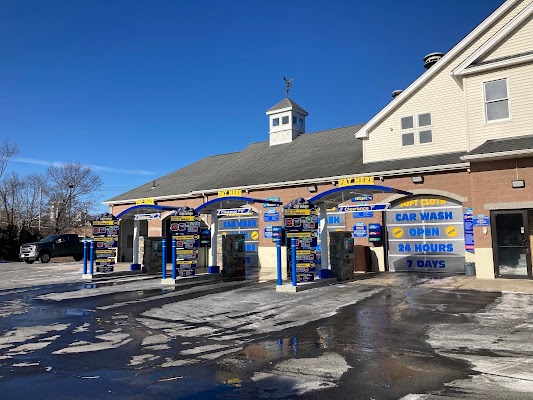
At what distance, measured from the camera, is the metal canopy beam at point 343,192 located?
13.1 metres

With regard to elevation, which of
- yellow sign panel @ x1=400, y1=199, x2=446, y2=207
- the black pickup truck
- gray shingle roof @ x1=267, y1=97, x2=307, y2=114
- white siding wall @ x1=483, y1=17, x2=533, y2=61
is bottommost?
the black pickup truck

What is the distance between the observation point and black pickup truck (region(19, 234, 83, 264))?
90.1 feet

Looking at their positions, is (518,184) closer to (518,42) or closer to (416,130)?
(518,42)

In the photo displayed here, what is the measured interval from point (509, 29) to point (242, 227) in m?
14.7

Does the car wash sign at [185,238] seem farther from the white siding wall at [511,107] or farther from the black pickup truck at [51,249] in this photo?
the black pickup truck at [51,249]

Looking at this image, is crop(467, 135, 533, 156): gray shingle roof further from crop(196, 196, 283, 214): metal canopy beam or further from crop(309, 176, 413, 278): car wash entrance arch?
crop(196, 196, 283, 214): metal canopy beam

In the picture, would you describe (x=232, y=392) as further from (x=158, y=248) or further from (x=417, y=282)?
(x=158, y=248)

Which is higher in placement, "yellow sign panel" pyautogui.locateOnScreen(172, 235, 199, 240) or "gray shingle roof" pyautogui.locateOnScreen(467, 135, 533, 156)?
"gray shingle roof" pyautogui.locateOnScreen(467, 135, 533, 156)

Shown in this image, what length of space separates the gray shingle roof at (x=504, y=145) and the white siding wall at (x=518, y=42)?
314 centimetres

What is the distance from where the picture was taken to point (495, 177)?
13312 mm

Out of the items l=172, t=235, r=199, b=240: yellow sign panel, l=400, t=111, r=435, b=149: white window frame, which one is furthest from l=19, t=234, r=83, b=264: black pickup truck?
l=400, t=111, r=435, b=149: white window frame

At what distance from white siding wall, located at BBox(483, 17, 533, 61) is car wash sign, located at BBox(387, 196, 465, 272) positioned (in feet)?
18.6

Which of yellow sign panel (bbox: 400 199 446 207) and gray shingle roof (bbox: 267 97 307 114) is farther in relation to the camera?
gray shingle roof (bbox: 267 97 307 114)

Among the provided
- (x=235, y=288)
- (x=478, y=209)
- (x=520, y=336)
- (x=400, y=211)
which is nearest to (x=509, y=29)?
(x=478, y=209)
